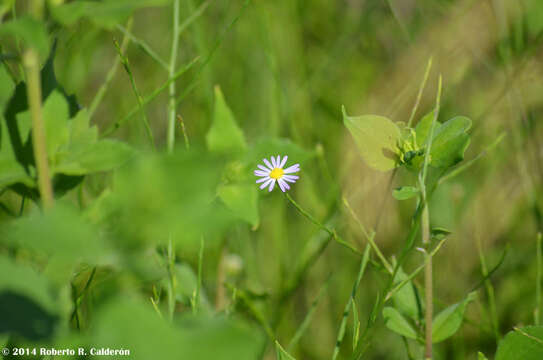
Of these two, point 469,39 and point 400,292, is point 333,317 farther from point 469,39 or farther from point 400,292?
point 469,39

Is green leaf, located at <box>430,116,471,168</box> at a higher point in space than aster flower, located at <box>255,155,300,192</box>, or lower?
lower

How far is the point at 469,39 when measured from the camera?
1.37 meters

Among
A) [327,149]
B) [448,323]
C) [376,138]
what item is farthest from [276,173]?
[327,149]

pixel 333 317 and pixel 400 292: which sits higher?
pixel 333 317

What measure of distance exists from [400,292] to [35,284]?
0.41 metres

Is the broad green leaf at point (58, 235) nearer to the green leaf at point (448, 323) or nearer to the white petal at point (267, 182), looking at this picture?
the white petal at point (267, 182)

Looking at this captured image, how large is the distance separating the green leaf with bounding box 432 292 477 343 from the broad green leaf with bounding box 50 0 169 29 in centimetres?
44

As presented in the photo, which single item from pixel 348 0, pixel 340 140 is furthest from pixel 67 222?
pixel 348 0

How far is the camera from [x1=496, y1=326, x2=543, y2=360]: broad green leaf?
51 centimetres

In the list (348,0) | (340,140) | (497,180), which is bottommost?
(497,180)

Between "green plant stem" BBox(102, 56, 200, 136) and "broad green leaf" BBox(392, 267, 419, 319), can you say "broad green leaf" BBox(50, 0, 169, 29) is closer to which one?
"green plant stem" BBox(102, 56, 200, 136)

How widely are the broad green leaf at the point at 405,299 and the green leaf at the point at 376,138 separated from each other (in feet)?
0.44

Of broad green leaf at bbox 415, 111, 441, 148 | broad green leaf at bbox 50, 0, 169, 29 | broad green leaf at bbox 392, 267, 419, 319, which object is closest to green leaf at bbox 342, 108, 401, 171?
broad green leaf at bbox 415, 111, 441, 148

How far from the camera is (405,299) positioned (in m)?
0.60
